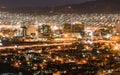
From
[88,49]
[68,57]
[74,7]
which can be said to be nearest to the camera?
[68,57]

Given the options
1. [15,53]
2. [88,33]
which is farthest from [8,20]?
[15,53]

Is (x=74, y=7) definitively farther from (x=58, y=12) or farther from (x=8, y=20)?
(x=8, y=20)

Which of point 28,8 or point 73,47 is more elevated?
point 28,8

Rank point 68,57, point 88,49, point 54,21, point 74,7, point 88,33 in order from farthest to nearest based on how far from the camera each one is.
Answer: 1. point 54,21
2. point 88,33
3. point 74,7
4. point 88,49
5. point 68,57

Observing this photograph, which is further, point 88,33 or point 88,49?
point 88,33

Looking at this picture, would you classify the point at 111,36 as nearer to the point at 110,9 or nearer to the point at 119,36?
the point at 119,36

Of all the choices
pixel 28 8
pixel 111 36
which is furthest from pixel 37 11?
pixel 111 36
